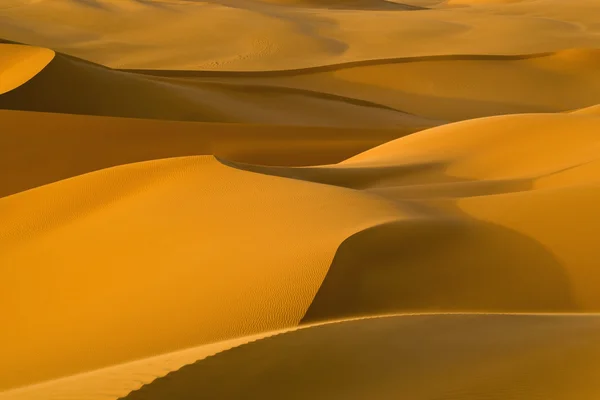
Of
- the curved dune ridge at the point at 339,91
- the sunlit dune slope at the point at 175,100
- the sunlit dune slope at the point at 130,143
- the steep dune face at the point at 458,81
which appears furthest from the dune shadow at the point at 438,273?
the steep dune face at the point at 458,81

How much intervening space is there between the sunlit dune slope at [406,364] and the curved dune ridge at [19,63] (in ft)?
24.2

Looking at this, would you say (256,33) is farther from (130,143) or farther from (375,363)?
(375,363)

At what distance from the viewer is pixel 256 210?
13.9 feet

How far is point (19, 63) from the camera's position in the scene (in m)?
10.1

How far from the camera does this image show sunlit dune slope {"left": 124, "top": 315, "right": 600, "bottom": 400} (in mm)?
2068

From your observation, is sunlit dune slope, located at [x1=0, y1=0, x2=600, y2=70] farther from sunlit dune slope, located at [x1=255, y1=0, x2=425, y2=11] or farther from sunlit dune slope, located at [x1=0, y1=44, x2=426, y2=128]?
sunlit dune slope, located at [x1=255, y1=0, x2=425, y2=11]

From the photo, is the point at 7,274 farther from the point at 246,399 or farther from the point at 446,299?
the point at 246,399

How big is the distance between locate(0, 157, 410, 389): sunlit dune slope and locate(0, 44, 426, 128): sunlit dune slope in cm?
416

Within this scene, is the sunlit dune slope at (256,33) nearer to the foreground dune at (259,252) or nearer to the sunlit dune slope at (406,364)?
the foreground dune at (259,252)

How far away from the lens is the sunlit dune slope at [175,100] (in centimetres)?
914

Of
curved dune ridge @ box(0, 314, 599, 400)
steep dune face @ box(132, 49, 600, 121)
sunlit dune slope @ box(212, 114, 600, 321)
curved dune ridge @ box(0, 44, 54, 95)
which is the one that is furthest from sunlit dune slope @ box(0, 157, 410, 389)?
steep dune face @ box(132, 49, 600, 121)

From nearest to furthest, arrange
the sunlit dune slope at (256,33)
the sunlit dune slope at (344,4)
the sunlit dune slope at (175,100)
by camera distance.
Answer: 1. the sunlit dune slope at (175,100)
2. the sunlit dune slope at (256,33)
3. the sunlit dune slope at (344,4)

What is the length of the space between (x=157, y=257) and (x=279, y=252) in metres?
0.67

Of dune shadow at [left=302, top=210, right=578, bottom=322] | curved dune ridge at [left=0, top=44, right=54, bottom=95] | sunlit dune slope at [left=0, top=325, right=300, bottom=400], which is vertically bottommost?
dune shadow at [left=302, top=210, right=578, bottom=322]
